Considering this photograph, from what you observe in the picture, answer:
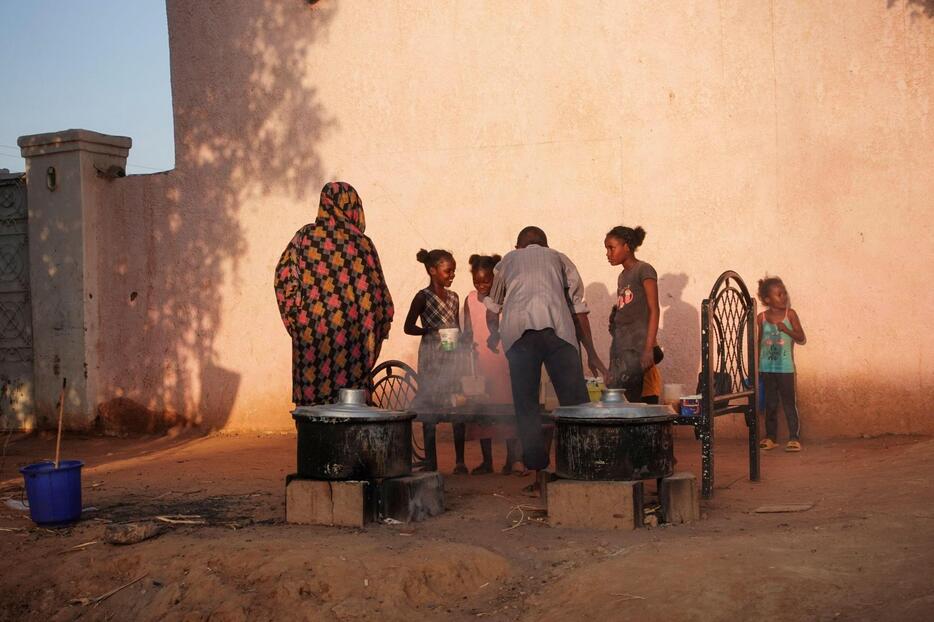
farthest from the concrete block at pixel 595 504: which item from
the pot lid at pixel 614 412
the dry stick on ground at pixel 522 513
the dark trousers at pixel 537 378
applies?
the dark trousers at pixel 537 378

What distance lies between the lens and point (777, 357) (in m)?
8.38

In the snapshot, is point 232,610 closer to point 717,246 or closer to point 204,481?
point 204,481

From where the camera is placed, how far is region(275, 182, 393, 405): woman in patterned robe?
627cm

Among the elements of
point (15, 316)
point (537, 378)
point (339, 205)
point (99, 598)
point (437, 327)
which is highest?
point (339, 205)

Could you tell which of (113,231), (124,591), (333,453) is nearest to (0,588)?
(124,591)

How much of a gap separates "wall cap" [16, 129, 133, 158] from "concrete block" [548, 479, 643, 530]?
748 cm

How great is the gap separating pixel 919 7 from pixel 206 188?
22.6 ft

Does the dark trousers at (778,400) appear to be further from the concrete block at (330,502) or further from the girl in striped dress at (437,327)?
the concrete block at (330,502)

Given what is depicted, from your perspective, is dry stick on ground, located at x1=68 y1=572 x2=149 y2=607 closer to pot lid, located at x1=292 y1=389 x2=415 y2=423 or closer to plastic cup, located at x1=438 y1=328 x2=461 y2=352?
pot lid, located at x1=292 y1=389 x2=415 y2=423

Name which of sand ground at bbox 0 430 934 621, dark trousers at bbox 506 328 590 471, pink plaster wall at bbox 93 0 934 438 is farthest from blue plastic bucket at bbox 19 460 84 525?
pink plaster wall at bbox 93 0 934 438

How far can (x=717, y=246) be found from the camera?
8.78m

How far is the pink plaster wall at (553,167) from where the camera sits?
841 cm

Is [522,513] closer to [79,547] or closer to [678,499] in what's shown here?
[678,499]

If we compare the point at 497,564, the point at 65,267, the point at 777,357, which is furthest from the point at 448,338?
the point at 65,267
